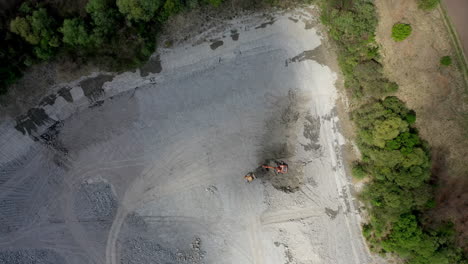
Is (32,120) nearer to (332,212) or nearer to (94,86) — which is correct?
Result: (94,86)

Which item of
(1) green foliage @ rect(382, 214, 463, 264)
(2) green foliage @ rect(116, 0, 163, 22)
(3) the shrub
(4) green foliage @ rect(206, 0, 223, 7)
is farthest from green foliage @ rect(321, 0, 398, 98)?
(2) green foliage @ rect(116, 0, 163, 22)

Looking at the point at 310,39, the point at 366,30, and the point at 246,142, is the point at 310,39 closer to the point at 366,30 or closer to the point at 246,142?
the point at 366,30

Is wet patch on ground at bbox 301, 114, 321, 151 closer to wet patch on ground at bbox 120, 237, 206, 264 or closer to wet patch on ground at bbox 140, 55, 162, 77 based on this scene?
wet patch on ground at bbox 120, 237, 206, 264

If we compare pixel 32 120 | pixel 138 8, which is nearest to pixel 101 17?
pixel 138 8

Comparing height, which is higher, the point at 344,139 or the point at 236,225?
the point at 344,139

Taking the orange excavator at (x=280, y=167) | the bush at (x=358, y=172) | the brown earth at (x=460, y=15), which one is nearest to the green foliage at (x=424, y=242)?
the bush at (x=358, y=172)

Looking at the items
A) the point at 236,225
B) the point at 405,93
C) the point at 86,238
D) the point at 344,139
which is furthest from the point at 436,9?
the point at 86,238
